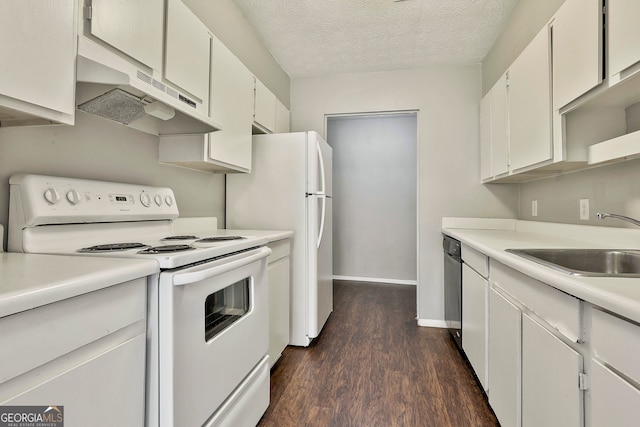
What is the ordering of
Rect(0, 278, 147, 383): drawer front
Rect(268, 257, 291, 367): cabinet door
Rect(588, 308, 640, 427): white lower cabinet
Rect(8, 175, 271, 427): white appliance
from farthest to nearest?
Rect(268, 257, 291, 367): cabinet door < Rect(8, 175, 271, 427): white appliance < Rect(588, 308, 640, 427): white lower cabinet < Rect(0, 278, 147, 383): drawer front

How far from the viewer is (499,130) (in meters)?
2.22

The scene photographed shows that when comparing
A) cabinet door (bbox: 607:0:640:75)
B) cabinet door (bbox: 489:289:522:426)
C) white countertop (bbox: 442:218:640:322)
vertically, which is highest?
cabinet door (bbox: 607:0:640:75)

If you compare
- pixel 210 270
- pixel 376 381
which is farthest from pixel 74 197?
pixel 376 381

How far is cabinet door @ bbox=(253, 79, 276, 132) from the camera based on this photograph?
2.27 metres

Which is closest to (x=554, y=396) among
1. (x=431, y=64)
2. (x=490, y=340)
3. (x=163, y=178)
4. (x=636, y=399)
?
(x=636, y=399)

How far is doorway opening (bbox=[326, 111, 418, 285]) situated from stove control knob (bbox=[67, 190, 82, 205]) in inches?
147

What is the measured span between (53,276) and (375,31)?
2.61 metres

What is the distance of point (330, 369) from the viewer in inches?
78.0

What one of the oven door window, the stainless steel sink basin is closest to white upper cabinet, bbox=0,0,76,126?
the oven door window

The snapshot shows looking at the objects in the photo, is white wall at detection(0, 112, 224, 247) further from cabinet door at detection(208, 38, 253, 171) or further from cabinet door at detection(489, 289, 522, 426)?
cabinet door at detection(489, 289, 522, 426)

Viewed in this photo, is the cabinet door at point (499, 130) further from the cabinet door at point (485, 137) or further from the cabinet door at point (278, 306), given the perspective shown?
the cabinet door at point (278, 306)

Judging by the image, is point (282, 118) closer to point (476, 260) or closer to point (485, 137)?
point (485, 137)

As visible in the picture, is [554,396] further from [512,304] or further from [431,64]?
[431,64]

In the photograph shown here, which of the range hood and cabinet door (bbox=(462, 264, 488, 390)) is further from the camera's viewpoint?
cabinet door (bbox=(462, 264, 488, 390))
